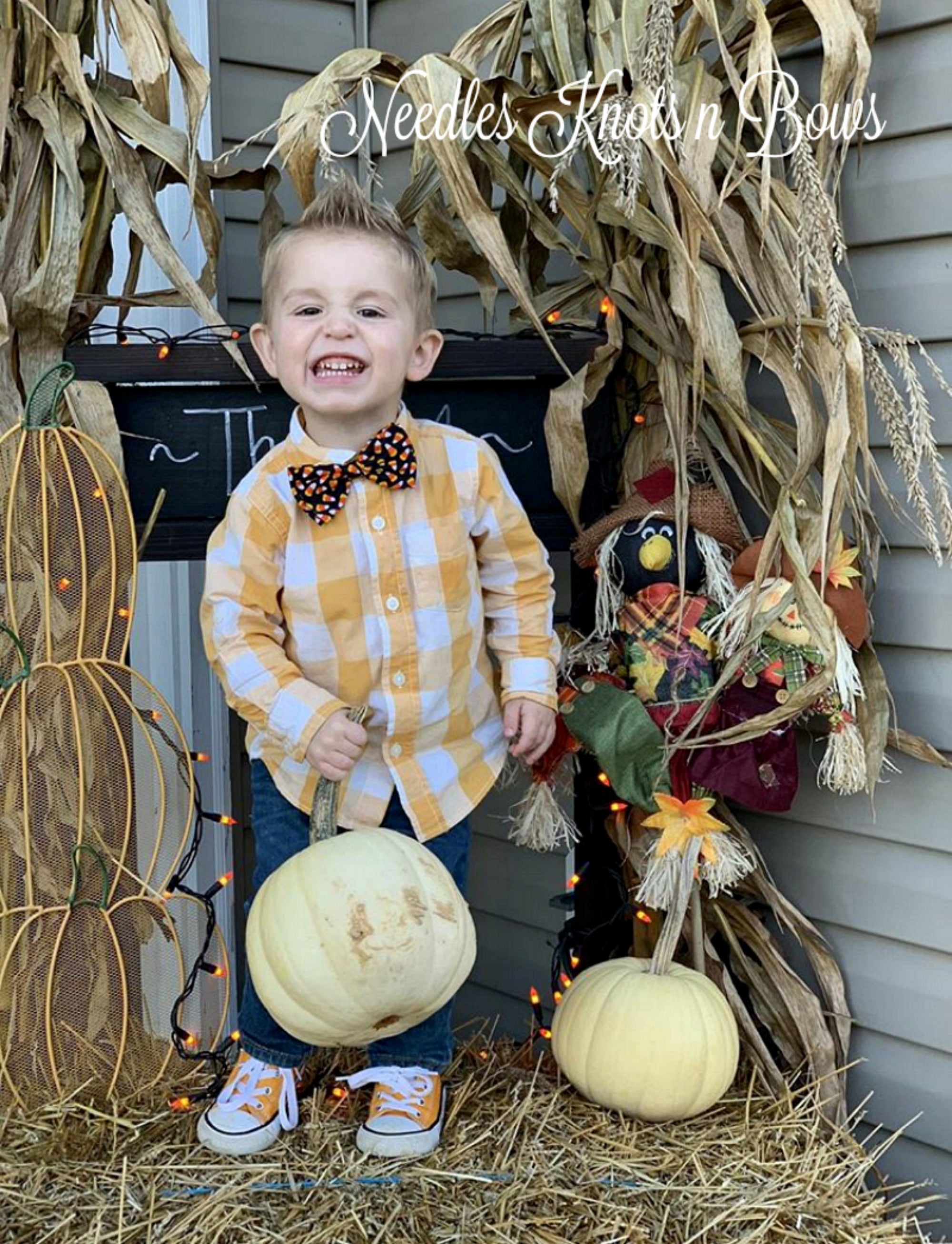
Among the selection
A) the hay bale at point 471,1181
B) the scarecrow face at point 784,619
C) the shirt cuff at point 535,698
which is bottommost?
the hay bale at point 471,1181

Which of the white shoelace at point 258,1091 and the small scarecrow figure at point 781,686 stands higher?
the small scarecrow figure at point 781,686

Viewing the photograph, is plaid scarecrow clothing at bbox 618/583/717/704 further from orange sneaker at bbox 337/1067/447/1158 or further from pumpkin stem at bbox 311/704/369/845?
orange sneaker at bbox 337/1067/447/1158

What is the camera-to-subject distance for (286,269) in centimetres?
184

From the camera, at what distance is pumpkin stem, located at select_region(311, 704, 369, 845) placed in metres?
1.84

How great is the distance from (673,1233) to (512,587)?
0.90 m

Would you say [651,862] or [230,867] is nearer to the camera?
[651,862]

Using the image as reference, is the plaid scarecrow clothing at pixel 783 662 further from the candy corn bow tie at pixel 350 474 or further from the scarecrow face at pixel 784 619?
the candy corn bow tie at pixel 350 474

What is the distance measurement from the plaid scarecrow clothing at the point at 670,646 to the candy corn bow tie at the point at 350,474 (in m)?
0.45

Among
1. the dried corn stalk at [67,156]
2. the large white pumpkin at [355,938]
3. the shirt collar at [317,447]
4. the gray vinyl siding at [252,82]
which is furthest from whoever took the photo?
the gray vinyl siding at [252,82]

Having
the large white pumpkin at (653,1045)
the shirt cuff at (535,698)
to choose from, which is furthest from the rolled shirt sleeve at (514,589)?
the large white pumpkin at (653,1045)

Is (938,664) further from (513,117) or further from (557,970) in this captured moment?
(513,117)

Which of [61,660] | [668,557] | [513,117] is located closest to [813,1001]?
[668,557]

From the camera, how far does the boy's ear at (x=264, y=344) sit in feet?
6.24

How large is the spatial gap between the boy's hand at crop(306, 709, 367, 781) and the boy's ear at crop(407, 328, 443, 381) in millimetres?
501
